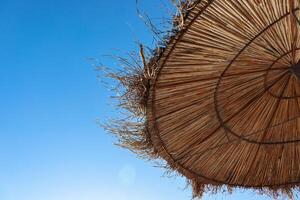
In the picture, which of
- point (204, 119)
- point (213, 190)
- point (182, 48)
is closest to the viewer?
point (182, 48)

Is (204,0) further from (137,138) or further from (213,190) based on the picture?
(213,190)

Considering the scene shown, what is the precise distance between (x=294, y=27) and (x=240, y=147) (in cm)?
111

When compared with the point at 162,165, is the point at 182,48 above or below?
above

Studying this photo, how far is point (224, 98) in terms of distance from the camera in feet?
11.4

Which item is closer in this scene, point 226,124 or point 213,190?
point 226,124

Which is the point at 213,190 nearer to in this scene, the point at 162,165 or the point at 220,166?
the point at 220,166

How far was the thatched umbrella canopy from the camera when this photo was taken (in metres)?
2.98

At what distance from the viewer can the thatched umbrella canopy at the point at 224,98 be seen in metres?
2.98

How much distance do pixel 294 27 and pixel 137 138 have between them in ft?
4.62

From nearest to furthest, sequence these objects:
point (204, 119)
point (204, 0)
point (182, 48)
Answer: point (204, 0) < point (182, 48) < point (204, 119)

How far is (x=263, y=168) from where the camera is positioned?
3.91 m

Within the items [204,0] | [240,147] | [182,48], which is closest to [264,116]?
[240,147]

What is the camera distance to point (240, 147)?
12.5 ft

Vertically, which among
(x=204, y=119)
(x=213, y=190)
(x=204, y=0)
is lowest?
(x=213, y=190)
